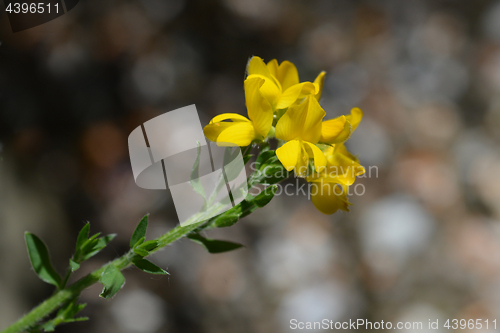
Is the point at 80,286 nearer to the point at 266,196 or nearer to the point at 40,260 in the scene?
the point at 40,260

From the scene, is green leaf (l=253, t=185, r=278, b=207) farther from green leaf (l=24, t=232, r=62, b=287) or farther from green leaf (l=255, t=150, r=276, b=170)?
green leaf (l=24, t=232, r=62, b=287)

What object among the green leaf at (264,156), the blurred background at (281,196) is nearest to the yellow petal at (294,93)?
the green leaf at (264,156)

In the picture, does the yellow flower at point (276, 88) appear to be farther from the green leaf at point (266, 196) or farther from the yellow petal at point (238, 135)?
the green leaf at point (266, 196)

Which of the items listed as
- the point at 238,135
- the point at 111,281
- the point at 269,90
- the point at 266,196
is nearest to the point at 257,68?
the point at 269,90

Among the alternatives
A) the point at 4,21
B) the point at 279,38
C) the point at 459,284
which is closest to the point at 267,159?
the point at 4,21

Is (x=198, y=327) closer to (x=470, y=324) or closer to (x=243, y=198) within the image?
(x=243, y=198)

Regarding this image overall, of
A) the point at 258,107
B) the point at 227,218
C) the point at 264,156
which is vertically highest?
the point at 258,107
